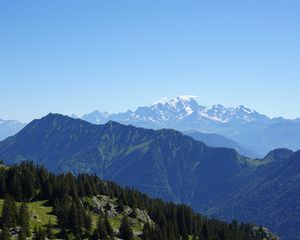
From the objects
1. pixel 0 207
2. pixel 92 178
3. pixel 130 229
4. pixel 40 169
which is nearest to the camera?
pixel 0 207

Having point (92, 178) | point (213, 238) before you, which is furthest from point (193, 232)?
point (92, 178)

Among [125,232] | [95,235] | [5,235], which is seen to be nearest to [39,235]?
[5,235]

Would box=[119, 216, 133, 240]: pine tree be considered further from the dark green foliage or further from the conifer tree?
the dark green foliage

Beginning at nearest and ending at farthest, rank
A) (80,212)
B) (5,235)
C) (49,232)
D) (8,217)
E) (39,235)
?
1. (5,235)
2. (39,235)
3. (8,217)
4. (49,232)
5. (80,212)

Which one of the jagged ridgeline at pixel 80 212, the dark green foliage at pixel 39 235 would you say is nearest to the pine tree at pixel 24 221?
the jagged ridgeline at pixel 80 212

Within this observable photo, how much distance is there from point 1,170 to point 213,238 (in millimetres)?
81570

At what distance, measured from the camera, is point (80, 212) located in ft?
424

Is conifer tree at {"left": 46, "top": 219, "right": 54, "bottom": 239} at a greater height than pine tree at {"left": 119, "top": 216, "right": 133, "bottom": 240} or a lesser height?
greater

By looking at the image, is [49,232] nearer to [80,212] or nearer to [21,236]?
[21,236]

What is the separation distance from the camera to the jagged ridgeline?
391ft

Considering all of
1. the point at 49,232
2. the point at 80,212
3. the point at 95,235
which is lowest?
the point at 95,235

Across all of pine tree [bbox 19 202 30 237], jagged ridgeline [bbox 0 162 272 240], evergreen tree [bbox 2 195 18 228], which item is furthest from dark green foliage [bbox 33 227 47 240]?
evergreen tree [bbox 2 195 18 228]

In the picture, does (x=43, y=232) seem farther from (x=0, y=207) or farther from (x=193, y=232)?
(x=193, y=232)

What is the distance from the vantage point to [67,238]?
119 meters
